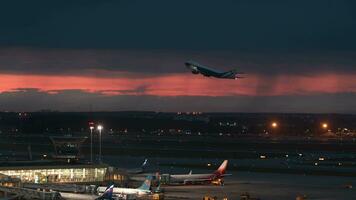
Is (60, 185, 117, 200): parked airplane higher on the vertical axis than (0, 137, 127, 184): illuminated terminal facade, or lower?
lower

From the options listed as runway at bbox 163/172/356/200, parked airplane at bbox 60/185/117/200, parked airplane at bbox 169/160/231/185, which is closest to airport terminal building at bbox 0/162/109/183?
parked airplane at bbox 169/160/231/185

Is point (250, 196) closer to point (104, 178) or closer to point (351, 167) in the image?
point (104, 178)

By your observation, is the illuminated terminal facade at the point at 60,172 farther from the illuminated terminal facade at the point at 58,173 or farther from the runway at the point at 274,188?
the runway at the point at 274,188

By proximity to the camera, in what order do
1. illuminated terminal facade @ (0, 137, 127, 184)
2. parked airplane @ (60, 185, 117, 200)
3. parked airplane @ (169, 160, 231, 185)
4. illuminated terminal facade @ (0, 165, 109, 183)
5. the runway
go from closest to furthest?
1. parked airplane @ (60, 185, 117, 200)
2. the runway
3. illuminated terminal facade @ (0, 165, 109, 183)
4. illuminated terminal facade @ (0, 137, 127, 184)
5. parked airplane @ (169, 160, 231, 185)

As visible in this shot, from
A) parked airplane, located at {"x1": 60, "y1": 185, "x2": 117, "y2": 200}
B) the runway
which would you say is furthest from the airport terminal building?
parked airplane, located at {"x1": 60, "y1": 185, "x2": 117, "y2": 200}

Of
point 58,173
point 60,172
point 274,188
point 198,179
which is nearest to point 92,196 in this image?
point 58,173

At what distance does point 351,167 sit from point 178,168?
25490 mm

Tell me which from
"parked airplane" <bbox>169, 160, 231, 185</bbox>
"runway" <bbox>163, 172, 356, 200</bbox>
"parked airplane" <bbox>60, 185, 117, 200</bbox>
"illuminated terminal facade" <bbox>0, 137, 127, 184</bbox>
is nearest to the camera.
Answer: "parked airplane" <bbox>60, 185, 117, 200</bbox>

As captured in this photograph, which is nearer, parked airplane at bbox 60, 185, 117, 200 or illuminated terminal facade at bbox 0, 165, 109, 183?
parked airplane at bbox 60, 185, 117, 200

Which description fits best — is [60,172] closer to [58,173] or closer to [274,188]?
[58,173]

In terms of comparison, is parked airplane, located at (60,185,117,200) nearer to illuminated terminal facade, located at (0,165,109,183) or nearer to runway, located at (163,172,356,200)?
runway, located at (163,172,356,200)

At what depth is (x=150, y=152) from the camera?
187625 mm

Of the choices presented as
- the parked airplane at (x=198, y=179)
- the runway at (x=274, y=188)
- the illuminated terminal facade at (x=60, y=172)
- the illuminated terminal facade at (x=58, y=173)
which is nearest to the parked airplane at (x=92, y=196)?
the runway at (x=274, y=188)

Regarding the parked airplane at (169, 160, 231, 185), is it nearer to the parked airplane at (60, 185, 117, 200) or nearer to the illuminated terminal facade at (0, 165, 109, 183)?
the illuminated terminal facade at (0, 165, 109, 183)
